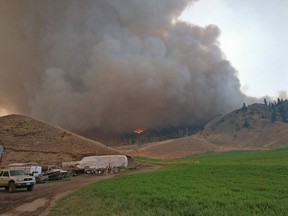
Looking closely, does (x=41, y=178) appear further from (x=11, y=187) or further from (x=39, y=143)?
(x=39, y=143)

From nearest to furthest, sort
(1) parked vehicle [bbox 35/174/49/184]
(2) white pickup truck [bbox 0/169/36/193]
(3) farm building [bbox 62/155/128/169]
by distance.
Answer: (2) white pickup truck [bbox 0/169/36/193] < (1) parked vehicle [bbox 35/174/49/184] < (3) farm building [bbox 62/155/128/169]

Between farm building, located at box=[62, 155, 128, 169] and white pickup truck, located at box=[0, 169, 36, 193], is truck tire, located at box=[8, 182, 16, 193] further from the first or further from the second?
farm building, located at box=[62, 155, 128, 169]

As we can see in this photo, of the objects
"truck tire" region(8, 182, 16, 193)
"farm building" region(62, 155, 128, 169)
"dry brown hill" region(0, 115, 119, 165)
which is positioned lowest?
"truck tire" region(8, 182, 16, 193)

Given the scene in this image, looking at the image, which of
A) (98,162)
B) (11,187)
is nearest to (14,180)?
(11,187)

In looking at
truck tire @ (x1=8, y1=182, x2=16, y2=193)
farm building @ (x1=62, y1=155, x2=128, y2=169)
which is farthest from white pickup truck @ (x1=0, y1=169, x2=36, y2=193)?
farm building @ (x1=62, y1=155, x2=128, y2=169)

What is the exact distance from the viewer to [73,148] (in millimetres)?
91312

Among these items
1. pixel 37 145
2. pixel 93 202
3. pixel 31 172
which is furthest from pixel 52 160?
pixel 93 202

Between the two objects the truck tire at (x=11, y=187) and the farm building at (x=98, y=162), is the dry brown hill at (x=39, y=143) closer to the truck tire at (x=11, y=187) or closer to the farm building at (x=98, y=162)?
the farm building at (x=98, y=162)

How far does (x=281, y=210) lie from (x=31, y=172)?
46758 millimetres

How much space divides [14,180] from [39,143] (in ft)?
167

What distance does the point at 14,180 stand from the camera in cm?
4125

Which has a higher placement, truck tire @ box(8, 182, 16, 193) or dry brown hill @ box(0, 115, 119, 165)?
dry brown hill @ box(0, 115, 119, 165)

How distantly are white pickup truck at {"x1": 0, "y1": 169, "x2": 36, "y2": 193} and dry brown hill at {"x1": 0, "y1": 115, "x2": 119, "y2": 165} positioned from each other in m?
40.4

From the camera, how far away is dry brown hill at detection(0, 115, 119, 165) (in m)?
85.5
